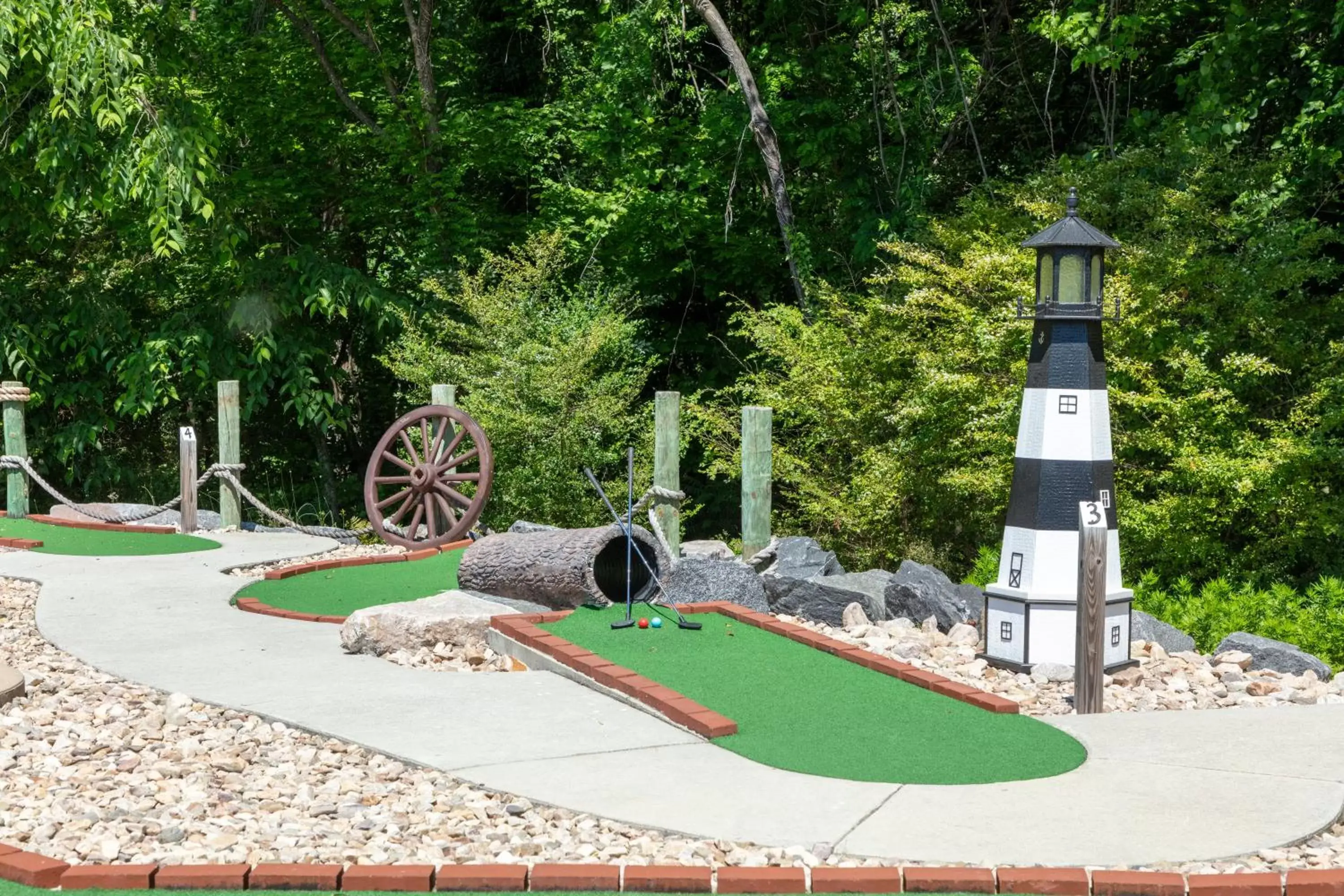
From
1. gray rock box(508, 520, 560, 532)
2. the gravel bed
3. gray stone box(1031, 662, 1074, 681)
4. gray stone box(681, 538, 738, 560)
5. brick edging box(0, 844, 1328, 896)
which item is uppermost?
gray rock box(508, 520, 560, 532)

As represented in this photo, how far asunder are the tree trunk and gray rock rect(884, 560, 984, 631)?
5.32 meters

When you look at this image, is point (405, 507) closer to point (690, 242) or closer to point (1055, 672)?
point (1055, 672)

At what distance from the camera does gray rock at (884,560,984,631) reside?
7449 millimetres

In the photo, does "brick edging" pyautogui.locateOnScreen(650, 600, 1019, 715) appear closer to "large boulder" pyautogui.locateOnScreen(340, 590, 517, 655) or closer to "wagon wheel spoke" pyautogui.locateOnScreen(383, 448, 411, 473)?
"large boulder" pyautogui.locateOnScreen(340, 590, 517, 655)

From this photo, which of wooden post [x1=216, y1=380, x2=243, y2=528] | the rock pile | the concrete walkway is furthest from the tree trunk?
the concrete walkway

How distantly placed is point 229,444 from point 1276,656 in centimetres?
911

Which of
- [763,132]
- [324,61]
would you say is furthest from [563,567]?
[324,61]

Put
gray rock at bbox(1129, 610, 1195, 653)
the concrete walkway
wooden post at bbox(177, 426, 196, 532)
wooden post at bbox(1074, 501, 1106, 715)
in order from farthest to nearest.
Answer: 1. wooden post at bbox(177, 426, 196, 532)
2. gray rock at bbox(1129, 610, 1195, 653)
3. wooden post at bbox(1074, 501, 1106, 715)
4. the concrete walkway

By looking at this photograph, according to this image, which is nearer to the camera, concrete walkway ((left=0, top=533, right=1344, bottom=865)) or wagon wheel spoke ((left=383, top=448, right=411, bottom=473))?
concrete walkway ((left=0, top=533, right=1344, bottom=865))

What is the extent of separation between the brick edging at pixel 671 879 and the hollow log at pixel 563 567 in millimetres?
3690

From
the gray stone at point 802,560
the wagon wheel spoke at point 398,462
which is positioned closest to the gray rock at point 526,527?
the wagon wheel spoke at point 398,462

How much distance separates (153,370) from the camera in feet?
47.8

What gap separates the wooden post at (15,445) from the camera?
12836mm

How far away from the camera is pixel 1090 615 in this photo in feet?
18.6
